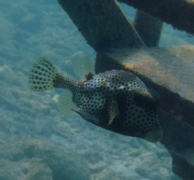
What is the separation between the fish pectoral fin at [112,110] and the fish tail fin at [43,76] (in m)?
0.56

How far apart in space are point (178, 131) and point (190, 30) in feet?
4.80

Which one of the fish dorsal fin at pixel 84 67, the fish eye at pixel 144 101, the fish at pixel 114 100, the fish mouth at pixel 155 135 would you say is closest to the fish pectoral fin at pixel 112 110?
the fish at pixel 114 100

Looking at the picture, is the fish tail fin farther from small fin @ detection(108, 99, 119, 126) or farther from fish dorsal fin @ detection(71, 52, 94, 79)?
small fin @ detection(108, 99, 119, 126)

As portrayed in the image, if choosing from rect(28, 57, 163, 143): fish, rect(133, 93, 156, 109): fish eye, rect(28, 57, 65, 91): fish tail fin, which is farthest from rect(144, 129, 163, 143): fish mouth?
rect(28, 57, 65, 91): fish tail fin

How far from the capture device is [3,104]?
17.0 meters

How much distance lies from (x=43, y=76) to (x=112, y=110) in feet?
2.28

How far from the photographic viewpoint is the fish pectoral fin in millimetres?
1763

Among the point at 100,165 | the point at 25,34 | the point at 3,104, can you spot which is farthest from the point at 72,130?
the point at 25,34

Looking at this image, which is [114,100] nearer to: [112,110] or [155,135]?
[112,110]

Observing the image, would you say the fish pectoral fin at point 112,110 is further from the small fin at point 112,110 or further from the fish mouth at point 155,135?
the fish mouth at point 155,135

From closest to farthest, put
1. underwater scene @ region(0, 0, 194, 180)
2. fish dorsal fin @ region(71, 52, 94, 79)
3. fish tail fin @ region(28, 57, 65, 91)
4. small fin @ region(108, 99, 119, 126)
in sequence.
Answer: small fin @ region(108, 99, 119, 126), underwater scene @ region(0, 0, 194, 180), fish tail fin @ region(28, 57, 65, 91), fish dorsal fin @ region(71, 52, 94, 79)

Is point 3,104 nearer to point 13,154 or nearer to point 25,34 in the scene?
point 13,154

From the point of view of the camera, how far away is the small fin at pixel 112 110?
176 centimetres

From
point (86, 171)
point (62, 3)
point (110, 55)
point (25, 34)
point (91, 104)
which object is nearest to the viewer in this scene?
point (91, 104)
